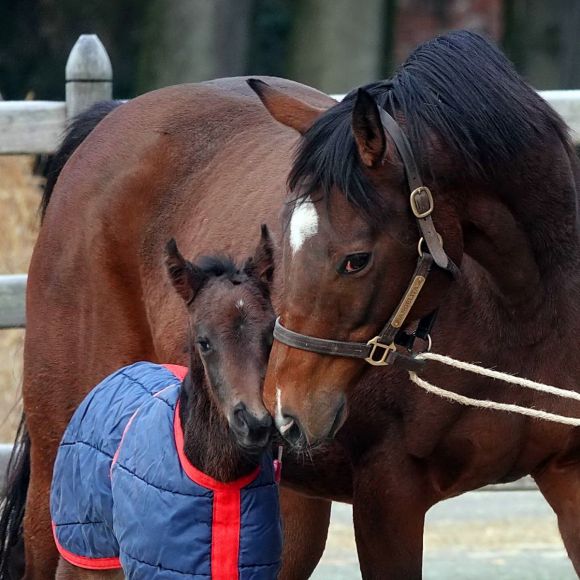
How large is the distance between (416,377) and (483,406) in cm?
17

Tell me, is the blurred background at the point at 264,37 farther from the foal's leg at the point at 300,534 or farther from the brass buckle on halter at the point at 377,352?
the brass buckle on halter at the point at 377,352

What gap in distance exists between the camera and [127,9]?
38.6ft

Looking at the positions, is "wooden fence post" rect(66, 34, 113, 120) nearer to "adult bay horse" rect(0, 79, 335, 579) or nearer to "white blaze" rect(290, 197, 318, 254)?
"adult bay horse" rect(0, 79, 335, 579)

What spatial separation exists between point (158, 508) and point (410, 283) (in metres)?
0.72

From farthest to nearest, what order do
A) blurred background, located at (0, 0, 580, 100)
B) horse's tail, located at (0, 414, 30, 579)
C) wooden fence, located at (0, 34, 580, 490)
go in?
1. blurred background, located at (0, 0, 580, 100)
2. wooden fence, located at (0, 34, 580, 490)
3. horse's tail, located at (0, 414, 30, 579)

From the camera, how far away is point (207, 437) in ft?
9.76

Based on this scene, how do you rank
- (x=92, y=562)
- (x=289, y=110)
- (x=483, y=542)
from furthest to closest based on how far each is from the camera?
(x=483, y=542) < (x=92, y=562) < (x=289, y=110)

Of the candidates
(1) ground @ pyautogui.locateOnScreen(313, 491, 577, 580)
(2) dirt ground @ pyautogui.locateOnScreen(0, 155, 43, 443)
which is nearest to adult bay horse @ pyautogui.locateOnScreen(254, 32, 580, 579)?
(1) ground @ pyautogui.locateOnScreen(313, 491, 577, 580)

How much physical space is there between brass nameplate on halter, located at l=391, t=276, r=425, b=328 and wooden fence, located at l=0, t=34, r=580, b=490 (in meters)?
2.28

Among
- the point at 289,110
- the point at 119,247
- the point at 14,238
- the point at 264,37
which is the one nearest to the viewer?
the point at 289,110

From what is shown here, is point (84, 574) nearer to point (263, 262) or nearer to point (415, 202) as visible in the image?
point (263, 262)

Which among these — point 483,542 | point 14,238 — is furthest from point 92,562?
point 14,238

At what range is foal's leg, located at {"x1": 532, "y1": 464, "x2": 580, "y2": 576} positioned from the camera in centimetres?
328

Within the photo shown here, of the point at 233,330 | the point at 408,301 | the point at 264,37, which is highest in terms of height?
the point at 408,301
